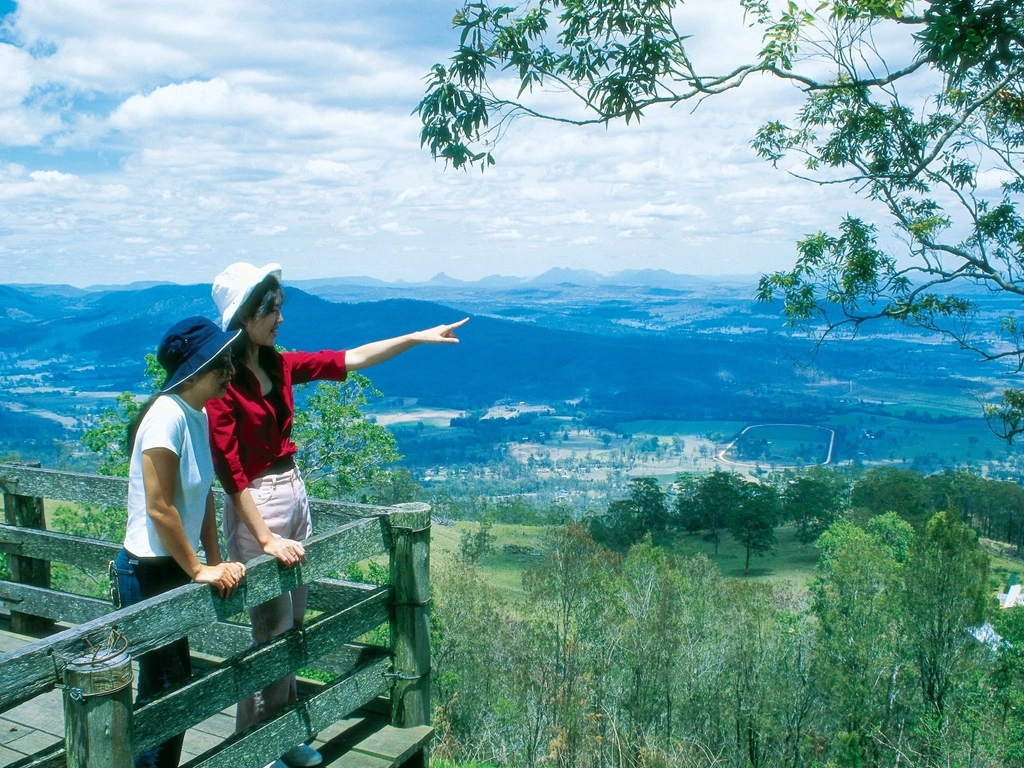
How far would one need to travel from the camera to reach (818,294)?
928 centimetres

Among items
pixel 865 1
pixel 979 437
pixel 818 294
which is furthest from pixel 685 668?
pixel 979 437

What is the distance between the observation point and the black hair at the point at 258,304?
3092 millimetres

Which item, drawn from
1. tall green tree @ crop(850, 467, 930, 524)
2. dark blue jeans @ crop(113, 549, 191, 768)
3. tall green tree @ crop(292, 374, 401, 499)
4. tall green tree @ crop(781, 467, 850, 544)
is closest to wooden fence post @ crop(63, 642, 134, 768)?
dark blue jeans @ crop(113, 549, 191, 768)

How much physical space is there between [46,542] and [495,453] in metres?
169

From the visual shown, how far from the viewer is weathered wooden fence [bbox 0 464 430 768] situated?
7.90 feet

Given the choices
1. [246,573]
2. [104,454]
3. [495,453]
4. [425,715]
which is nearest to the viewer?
[246,573]

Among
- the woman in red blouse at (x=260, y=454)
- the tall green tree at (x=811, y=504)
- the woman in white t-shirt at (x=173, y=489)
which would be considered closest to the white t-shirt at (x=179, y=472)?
the woman in white t-shirt at (x=173, y=489)

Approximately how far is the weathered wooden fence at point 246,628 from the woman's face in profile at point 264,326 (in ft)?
2.54

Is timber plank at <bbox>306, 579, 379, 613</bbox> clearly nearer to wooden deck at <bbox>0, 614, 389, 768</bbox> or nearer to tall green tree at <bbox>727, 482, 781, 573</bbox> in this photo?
wooden deck at <bbox>0, 614, 389, 768</bbox>

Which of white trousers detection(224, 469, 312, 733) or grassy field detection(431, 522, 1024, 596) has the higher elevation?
white trousers detection(224, 469, 312, 733)

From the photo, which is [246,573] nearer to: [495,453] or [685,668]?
[685,668]

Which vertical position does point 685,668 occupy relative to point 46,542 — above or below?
below

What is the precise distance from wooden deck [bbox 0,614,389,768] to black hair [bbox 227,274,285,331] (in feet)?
5.36

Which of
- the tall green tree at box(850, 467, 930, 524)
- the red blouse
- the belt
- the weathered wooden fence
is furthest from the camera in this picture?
the tall green tree at box(850, 467, 930, 524)
